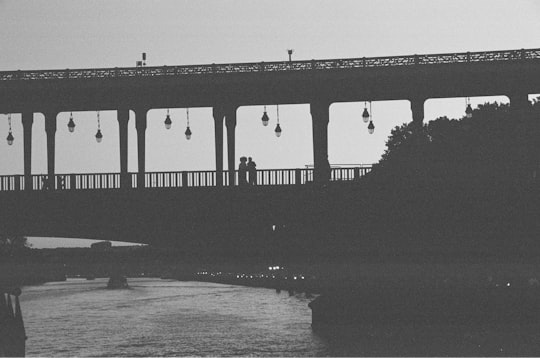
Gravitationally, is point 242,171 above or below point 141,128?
below

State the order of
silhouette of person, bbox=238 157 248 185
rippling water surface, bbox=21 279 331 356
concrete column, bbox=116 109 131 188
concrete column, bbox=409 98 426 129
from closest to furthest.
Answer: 1. silhouette of person, bbox=238 157 248 185
2. rippling water surface, bbox=21 279 331 356
3. concrete column, bbox=116 109 131 188
4. concrete column, bbox=409 98 426 129

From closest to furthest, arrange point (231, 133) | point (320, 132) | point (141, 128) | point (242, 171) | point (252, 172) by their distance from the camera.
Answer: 1. point (242, 171)
2. point (252, 172)
3. point (320, 132)
4. point (231, 133)
5. point (141, 128)

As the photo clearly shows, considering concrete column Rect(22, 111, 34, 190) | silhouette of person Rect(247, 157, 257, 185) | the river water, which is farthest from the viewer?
concrete column Rect(22, 111, 34, 190)

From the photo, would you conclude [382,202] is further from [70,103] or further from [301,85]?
[70,103]

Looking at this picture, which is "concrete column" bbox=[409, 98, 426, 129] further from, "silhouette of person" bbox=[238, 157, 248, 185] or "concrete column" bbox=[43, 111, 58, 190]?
"concrete column" bbox=[43, 111, 58, 190]

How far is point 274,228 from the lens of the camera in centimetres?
5147

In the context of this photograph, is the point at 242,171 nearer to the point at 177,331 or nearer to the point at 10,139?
the point at 10,139

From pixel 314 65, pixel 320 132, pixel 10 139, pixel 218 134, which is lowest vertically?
pixel 10 139

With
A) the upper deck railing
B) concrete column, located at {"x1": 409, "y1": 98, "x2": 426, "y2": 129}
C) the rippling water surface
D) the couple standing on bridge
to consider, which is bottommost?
the rippling water surface

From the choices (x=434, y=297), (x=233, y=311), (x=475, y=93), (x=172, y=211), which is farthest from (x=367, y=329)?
(x=233, y=311)

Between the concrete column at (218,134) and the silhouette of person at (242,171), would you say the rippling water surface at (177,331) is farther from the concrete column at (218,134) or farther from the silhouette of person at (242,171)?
the concrete column at (218,134)

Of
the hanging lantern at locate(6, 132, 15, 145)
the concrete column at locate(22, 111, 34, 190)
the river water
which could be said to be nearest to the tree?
the river water

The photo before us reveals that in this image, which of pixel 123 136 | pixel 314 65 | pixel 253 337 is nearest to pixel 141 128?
pixel 123 136

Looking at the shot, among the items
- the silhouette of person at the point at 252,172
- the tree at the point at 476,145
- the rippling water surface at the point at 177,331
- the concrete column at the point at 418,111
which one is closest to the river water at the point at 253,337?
the rippling water surface at the point at 177,331
